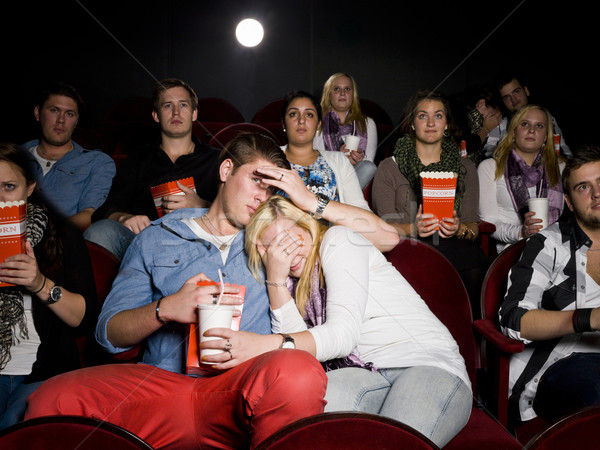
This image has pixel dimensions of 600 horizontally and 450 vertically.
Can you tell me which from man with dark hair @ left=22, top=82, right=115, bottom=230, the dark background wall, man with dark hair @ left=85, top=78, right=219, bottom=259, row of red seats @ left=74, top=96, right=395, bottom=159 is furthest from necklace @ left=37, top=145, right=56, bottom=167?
the dark background wall

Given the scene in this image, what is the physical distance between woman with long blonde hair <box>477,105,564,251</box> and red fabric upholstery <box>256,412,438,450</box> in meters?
1.96

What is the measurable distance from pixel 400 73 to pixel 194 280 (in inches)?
199

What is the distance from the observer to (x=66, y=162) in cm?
256

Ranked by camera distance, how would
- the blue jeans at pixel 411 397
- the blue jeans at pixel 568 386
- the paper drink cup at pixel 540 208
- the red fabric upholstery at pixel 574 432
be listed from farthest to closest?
the paper drink cup at pixel 540 208 → the blue jeans at pixel 568 386 → the blue jeans at pixel 411 397 → the red fabric upholstery at pixel 574 432

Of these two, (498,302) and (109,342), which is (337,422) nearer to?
(109,342)

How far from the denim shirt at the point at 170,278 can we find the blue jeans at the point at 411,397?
29 cm

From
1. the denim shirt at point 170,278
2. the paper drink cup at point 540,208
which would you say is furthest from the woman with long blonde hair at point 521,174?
the denim shirt at point 170,278

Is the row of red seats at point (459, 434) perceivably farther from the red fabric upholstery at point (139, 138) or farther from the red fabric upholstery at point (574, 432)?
the red fabric upholstery at point (139, 138)

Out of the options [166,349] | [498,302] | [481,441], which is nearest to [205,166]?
[166,349]

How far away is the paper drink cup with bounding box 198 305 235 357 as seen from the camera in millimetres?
1115

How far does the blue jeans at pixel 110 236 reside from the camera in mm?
2002

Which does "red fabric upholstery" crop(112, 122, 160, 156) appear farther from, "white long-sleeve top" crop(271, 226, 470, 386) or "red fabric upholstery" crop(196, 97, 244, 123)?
"white long-sleeve top" crop(271, 226, 470, 386)

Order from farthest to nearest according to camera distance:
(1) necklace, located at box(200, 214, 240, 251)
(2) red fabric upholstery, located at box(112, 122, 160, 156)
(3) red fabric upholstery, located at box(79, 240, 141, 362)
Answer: (2) red fabric upholstery, located at box(112, 122, 160, 156)
(3) red fabric upholstery, located at box(79, 240, 141, 362)
(1) necklace, located at box(200, 214, 240, 251)

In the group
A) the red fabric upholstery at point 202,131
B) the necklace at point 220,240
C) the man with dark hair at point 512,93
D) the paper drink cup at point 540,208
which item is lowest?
the necklace at point 220,240
